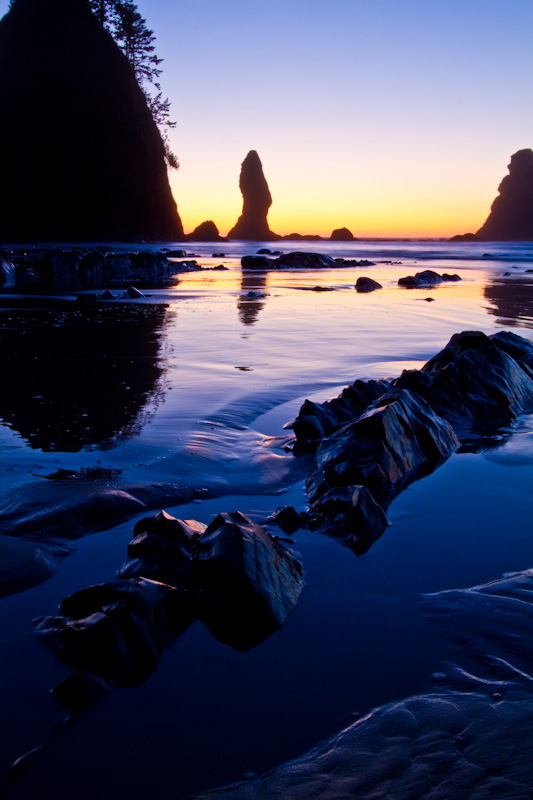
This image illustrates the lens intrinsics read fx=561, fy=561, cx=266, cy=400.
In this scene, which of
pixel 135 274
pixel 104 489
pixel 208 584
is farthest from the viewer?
pixel 135 274

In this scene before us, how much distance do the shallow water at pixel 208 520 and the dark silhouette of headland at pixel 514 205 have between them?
128 meters

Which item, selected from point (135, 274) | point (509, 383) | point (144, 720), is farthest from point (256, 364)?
point (135, 274)

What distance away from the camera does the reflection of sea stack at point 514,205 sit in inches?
4764

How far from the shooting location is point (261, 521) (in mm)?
2420

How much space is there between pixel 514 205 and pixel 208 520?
140m

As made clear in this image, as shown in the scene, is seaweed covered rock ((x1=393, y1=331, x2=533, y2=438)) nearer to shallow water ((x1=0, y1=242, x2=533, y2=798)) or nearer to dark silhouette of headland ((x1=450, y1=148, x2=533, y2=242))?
shallow water ((x1=0, y1=242, x2=533, y2=798))

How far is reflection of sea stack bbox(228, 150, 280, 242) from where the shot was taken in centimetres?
14038

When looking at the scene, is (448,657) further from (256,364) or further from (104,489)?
(256,364)

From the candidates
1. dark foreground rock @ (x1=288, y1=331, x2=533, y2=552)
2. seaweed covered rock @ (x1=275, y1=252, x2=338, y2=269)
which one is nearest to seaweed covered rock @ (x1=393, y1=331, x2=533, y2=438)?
dark foreground rock @ (x1=288, y1=331, x2=533, y2=552)

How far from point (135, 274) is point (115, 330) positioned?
39.5ft

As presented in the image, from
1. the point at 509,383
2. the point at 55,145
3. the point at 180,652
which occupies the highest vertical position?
the point at 55,145

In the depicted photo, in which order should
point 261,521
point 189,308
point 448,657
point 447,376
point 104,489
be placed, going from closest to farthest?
point 448,657 < point 261,521 < point 104,489 < point 447,376 < point 189,308

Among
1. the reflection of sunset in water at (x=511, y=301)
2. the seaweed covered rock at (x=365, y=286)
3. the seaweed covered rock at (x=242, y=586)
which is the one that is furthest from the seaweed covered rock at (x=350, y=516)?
the seaweed covered rock at (x=365, y=286)

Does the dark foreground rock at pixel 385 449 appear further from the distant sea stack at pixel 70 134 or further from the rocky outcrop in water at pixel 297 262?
the distant sea stack at pixel 70 134
